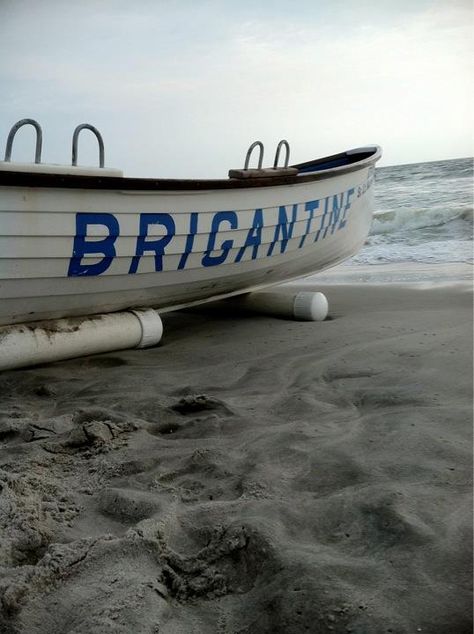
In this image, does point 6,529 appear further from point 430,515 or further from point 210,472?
point 430,515

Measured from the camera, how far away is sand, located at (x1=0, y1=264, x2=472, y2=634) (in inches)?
48.9

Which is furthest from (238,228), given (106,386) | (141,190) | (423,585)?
→ (423,585)

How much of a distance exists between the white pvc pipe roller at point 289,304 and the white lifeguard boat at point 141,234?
12cm

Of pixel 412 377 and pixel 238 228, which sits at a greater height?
pixel 238 228

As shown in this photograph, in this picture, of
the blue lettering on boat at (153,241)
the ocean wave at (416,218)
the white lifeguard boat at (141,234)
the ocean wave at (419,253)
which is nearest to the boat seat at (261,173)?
the white lifeguard boat at (141,234)

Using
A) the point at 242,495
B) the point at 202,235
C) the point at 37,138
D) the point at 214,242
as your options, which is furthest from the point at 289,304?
the point at 242,495

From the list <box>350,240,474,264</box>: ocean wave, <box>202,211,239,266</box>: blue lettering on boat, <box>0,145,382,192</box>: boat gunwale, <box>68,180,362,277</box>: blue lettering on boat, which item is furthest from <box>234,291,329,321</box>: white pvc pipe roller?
<box>350,240,474,264</box>: ocean wave

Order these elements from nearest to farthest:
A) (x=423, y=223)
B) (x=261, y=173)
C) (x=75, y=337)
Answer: (x=75, y=337), (x=261, y=173), (x=423, y=223)

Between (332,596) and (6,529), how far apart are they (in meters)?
0.77

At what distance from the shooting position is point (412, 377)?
2.67 meters

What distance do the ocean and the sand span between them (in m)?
5.20

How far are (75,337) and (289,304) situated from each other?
156cm

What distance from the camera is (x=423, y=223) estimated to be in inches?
417

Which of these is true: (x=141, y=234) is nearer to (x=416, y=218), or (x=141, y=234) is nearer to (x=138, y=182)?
(x=138, y=182)
